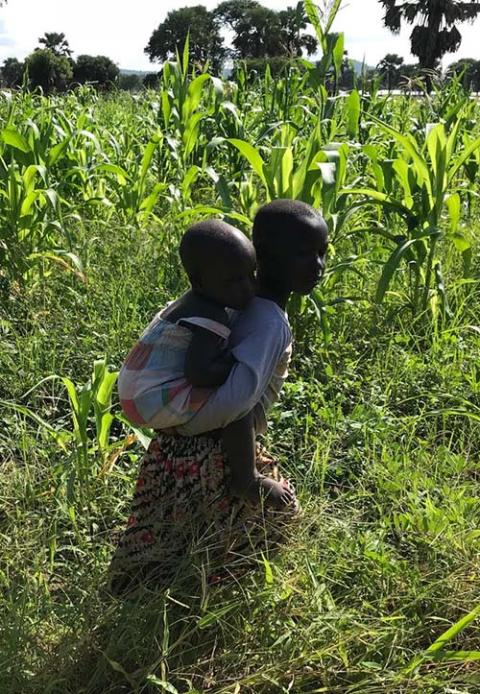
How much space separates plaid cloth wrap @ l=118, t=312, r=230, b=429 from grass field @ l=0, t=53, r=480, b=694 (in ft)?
1.19

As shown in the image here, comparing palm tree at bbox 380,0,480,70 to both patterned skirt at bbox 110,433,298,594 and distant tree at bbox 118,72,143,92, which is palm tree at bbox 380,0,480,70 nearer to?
distant tree at bbox 118,72,143,92

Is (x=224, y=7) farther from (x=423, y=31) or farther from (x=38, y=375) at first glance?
(x=38, y=375)

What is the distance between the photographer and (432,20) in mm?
29312

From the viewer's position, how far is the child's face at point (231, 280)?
1363 millimetres

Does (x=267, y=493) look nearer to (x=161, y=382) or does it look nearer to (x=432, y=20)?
(x=161, y=382)

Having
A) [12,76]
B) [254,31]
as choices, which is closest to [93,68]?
[254,31]

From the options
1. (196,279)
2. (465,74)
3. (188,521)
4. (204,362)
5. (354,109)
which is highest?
(465,74)

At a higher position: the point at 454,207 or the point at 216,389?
the point at 454,207

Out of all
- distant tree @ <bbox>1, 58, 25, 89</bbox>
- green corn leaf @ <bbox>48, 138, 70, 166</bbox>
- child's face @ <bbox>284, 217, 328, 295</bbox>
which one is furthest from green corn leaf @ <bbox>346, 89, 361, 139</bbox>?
distant tree @ <bbox>1, 58, 25, 89</bbox>

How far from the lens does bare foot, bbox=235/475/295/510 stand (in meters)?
1.57

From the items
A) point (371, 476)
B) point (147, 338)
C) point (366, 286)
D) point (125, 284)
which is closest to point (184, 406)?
point (147, 338)

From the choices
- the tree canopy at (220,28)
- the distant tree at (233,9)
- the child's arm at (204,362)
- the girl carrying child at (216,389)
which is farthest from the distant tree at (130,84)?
the distant tree at (233,9)

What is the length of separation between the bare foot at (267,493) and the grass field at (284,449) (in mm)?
97

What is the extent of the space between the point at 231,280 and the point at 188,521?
1.90 ft
